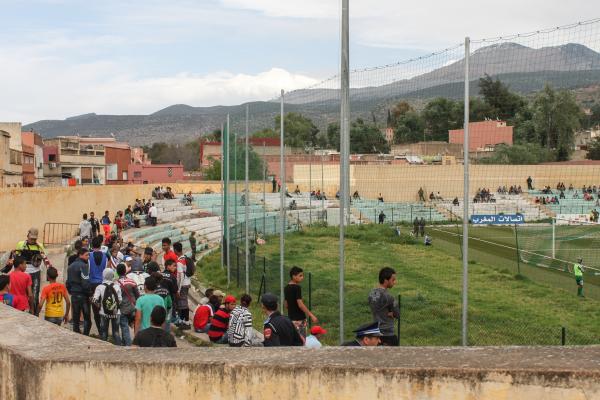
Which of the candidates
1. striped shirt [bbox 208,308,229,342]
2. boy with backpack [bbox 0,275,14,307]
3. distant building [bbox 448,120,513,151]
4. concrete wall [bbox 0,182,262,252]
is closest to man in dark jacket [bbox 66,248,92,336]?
boy with backpack [bbox 0,275,14,307]

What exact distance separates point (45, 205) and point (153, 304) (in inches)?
618

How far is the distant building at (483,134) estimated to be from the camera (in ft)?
42.1

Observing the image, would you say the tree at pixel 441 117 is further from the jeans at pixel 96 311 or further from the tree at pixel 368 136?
the jeans at pixel 96 311

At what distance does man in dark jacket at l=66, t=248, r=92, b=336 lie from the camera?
11.7m

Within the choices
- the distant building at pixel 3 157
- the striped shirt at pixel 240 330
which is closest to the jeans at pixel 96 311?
the striped shirt at pixel 240 330

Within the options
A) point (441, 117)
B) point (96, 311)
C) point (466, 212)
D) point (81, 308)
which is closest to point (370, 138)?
point (441, 117)

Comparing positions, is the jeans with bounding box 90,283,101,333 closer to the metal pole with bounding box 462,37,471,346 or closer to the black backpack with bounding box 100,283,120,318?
the black backpack with bounding box 100,283,120,318

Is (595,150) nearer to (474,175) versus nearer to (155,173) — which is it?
(155,173)

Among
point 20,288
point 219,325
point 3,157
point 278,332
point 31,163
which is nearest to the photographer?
point 278,332

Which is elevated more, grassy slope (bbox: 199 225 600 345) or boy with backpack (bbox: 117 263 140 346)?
boy with backpack (bbox: 117 263 140 346)

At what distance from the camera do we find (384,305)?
27.8ft

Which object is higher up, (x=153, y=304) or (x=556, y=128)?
(x=556, y=128)

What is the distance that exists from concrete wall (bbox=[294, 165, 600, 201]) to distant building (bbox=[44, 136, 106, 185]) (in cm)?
2921

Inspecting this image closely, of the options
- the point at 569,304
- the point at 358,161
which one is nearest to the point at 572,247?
the point at 358,161
